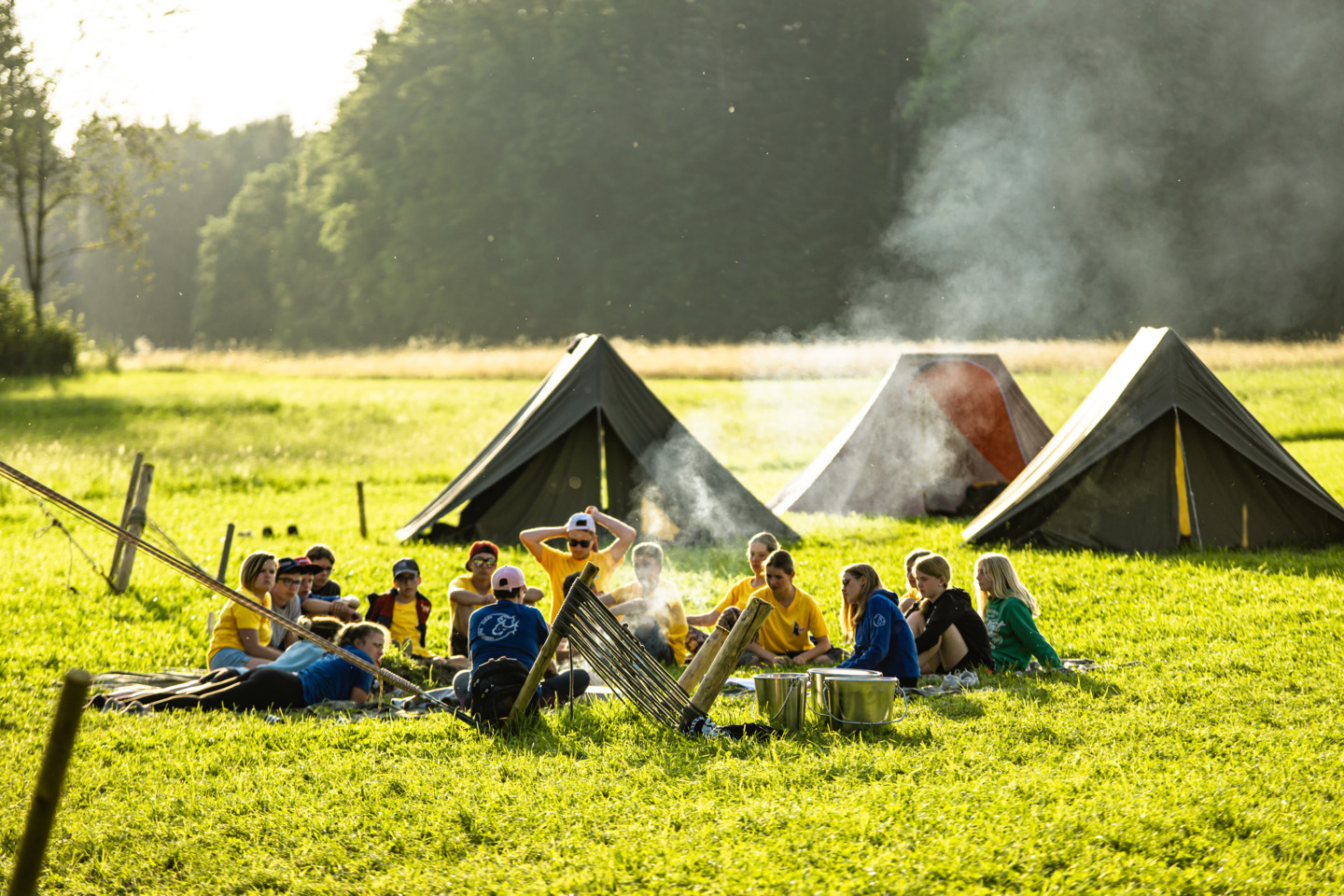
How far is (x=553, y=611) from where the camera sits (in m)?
7.09

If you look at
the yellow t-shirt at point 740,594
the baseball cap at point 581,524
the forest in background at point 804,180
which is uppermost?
the forest in background at point 804,180

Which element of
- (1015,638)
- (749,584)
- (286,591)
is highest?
(286,591)

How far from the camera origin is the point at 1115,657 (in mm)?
6262

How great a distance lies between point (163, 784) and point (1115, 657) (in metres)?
4.84

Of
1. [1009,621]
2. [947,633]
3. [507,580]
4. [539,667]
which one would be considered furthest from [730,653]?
[1009,621]

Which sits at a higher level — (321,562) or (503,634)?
(321,562)

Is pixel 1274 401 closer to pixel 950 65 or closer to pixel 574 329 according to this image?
pixel 950 65

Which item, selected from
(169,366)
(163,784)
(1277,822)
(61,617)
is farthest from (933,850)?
(169,366)

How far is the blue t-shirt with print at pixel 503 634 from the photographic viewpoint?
5277 millimetres

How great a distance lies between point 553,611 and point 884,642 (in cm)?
237

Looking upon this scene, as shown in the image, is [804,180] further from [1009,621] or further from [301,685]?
[301,685]

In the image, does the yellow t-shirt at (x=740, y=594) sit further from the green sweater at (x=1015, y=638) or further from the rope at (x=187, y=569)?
the rope at (x=187, y=569)

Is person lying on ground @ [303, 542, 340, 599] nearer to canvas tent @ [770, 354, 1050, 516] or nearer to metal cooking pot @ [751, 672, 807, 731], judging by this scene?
metal cooking pot @ [751, 672, 807, 731]

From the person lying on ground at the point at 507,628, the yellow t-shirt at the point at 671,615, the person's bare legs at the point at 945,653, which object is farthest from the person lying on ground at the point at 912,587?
the person lying on ground at the point at 507,628
